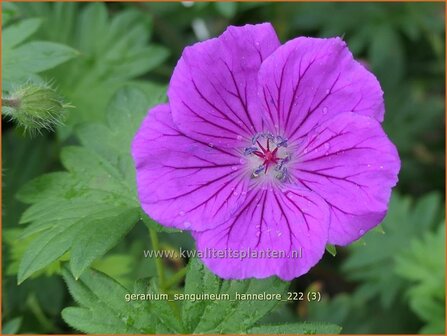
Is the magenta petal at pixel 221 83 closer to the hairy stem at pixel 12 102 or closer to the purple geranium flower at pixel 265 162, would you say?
the purple geranium flower at pixel 265 162

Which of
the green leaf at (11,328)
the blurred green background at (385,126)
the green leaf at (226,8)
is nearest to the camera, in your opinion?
the green leaf at (11,328)

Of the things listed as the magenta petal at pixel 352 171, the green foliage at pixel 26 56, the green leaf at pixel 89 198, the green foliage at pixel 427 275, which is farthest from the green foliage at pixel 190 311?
the green foliage at pixel 427 275

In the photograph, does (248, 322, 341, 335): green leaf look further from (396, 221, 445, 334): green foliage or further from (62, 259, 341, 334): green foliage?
(396, 221, 445, 334): green foliage

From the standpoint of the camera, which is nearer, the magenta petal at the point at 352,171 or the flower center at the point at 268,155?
the magenta petal at the point at 352,171

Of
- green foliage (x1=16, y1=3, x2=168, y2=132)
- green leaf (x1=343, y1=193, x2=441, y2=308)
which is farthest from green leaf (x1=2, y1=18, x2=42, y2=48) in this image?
green leaf (x1=343, y1=193, x2=441, y2=308)

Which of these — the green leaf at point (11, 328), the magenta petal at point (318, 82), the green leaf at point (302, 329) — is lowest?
the green leaf at point (11, 328)

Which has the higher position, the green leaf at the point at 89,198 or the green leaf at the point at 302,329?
the green leaf at the point at 89,198

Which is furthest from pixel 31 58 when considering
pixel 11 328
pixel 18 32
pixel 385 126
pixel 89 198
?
pixel 385 126

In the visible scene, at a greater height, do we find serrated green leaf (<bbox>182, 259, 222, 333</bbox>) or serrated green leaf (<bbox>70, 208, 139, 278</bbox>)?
serrated green leaf (<bbox>70, 208, 139, 278</bbox>)
